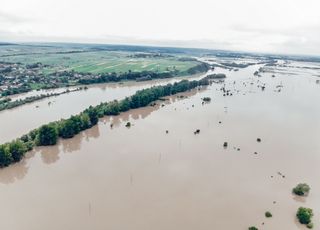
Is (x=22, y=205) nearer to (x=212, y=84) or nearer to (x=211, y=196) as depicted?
(x=211, y=196)

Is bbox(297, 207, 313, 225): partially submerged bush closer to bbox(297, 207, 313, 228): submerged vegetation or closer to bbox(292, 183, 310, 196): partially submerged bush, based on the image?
bbox(297, 207, 313, 228): submerged vegetation

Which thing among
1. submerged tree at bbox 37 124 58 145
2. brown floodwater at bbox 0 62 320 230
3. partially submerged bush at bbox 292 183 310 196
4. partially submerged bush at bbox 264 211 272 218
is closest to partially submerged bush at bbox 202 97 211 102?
brown floodwater at bbox 0 62 320 230

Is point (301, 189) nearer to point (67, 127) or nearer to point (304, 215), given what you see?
point (304, 215)

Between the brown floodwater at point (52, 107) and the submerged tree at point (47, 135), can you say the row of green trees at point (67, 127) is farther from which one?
the brown floodwater at point (52, 107)

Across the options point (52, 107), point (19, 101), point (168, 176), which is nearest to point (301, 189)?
point (168, 176)

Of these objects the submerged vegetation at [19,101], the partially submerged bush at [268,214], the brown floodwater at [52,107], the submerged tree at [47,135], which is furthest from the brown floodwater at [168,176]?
the submerged vegetation at [19,101]

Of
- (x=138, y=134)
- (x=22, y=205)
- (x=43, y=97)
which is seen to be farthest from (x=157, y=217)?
(x=43, y=97)
